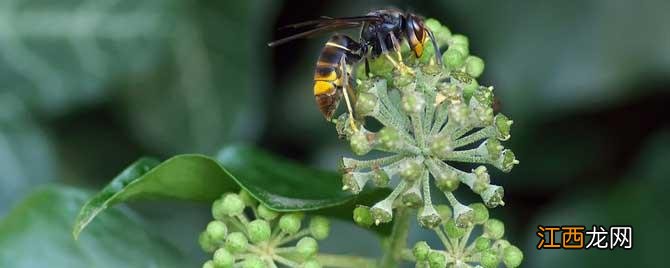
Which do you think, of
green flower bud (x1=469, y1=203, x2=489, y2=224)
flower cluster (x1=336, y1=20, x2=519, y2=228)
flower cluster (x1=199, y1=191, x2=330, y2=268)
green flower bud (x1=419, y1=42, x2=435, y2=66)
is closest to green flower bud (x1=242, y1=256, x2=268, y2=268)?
flower cluster (x1=199, y1=191, x2=330, y2=268)

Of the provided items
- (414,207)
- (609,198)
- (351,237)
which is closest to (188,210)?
(351,237)

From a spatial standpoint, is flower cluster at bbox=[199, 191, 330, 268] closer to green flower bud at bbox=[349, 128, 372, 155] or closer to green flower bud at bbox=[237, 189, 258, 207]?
green flower bud at bbox=[237, 189, 258, 207]

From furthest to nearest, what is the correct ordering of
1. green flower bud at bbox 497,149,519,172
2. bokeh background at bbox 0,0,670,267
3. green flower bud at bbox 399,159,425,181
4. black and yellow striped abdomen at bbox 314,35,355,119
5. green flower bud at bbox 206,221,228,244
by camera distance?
bokeh background at bbox 0,0,670,267 → black and yellow striped abdomen at bbox 314,35,355,119 → green flower bud at bbox 206,221,228,244 → green flower bud at bbox 497,149,519,172 → green flower bud at bbox 399,159,425,181

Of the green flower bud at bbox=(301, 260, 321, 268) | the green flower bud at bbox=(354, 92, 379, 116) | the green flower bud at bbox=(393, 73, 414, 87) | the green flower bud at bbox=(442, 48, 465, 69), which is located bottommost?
the green flower bud at bbox=(301, 260, 321, 268)

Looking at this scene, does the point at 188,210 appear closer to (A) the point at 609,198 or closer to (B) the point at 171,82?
(B) the point at 171,82

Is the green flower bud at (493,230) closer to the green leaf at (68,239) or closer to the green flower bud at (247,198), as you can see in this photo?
the green flower bud at (247,198)

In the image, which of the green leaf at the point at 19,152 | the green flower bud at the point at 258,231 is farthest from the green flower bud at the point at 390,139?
the green leaf at the point at 19,152

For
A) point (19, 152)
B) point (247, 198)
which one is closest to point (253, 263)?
point (247, 198)

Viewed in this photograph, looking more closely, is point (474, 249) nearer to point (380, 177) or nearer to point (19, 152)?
point (380, 177)
